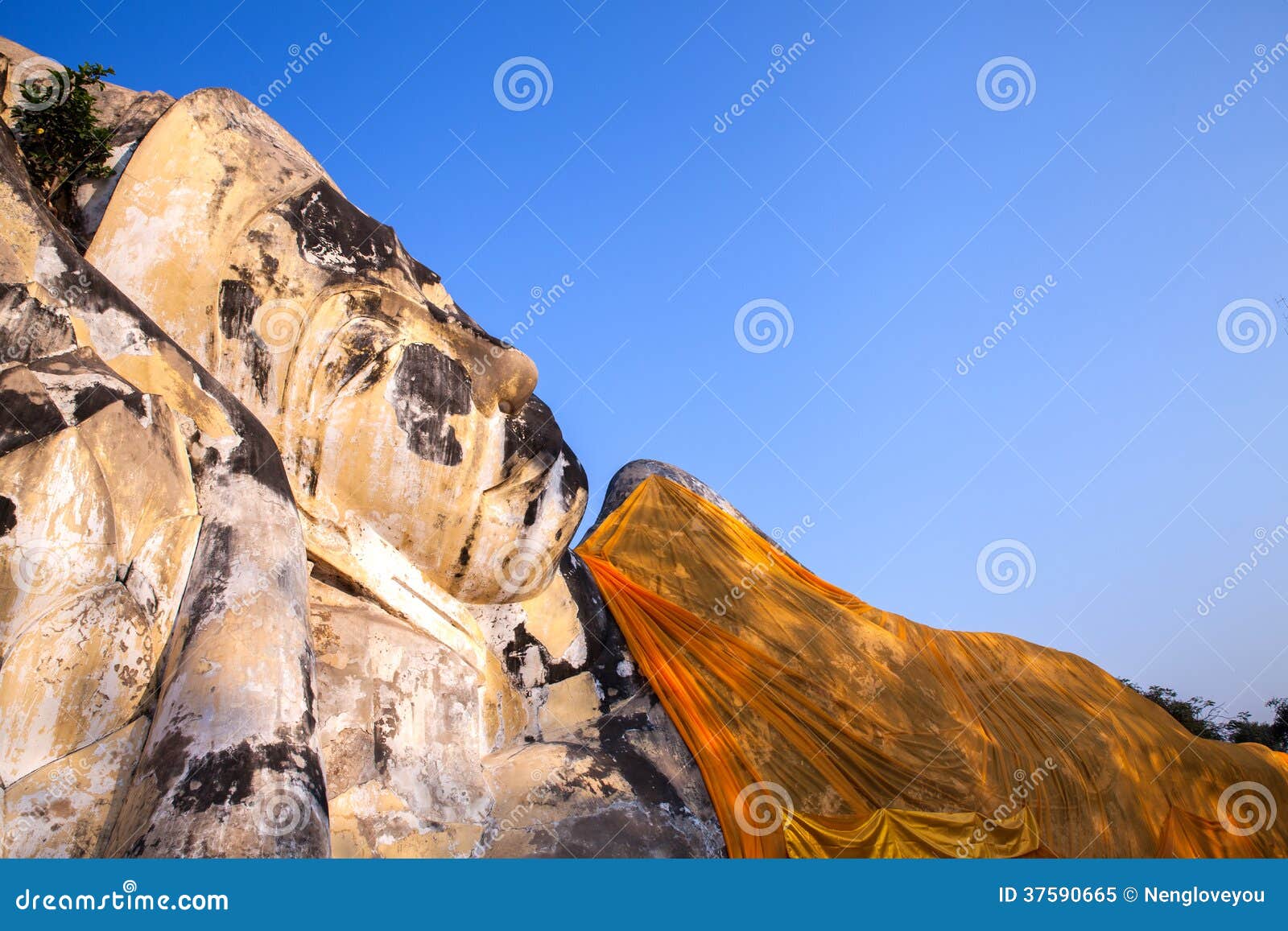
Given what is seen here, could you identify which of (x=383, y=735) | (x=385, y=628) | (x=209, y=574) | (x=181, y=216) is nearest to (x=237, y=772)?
(x=209, y=574)

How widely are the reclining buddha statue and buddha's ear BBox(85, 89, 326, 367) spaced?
0.5 inches

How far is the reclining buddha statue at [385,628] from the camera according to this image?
12.5ft

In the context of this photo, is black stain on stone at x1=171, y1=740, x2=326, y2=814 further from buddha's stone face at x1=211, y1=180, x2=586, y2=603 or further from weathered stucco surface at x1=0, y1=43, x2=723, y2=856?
buddha's stone face at x1=211, y1=180, x2=586, y2=603

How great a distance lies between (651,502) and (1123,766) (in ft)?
10.9

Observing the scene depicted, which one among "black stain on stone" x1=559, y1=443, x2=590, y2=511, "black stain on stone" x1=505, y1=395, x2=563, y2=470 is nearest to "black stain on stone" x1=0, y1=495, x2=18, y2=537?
"black stain on stone" x1=505, y1=395, x2=563, y2=470

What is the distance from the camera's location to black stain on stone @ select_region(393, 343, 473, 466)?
5.46m

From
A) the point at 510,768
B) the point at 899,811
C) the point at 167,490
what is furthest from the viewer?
the point at 899,811

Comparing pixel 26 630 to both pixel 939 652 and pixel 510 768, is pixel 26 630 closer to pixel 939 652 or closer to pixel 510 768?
pixel 510 768

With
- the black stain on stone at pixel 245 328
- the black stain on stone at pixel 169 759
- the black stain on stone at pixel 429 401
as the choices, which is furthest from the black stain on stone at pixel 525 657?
the black stain on stone at pixel 169 759

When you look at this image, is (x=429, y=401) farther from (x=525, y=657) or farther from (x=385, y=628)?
(x=525, y=657)

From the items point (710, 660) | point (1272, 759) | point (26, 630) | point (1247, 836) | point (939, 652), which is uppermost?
point (1272, 759)

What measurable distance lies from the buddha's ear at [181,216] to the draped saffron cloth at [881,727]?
110 inches

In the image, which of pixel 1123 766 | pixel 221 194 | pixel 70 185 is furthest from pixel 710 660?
pixel 70 185

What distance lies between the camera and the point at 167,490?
4.31 metres
